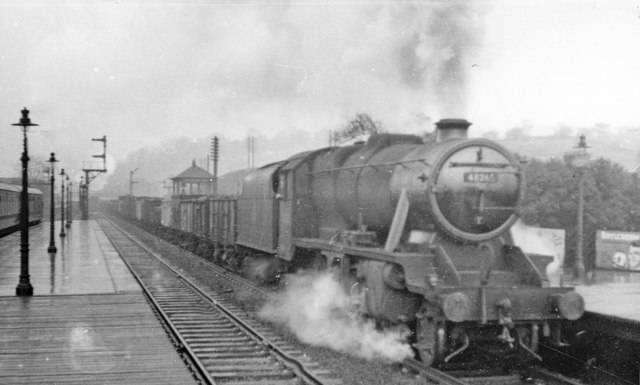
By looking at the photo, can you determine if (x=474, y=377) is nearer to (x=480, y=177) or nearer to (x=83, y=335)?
(x=480, y=177)

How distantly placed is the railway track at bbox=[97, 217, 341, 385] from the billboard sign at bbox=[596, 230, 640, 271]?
8297mm

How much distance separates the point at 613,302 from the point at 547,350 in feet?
4.06

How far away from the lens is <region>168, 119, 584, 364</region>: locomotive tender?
8.09m

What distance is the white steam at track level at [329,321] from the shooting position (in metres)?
8.89

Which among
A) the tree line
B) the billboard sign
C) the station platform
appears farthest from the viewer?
the tree line

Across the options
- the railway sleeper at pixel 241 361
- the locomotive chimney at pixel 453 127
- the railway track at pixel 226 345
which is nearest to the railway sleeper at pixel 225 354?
the railway track at pixel 226 345

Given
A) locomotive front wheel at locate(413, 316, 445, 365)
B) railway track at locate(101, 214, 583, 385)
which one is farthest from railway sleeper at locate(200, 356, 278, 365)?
locomotive front wheel at locate(413, 316, 445, 365)

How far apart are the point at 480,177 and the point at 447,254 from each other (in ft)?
3.62

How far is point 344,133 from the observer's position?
161 ft

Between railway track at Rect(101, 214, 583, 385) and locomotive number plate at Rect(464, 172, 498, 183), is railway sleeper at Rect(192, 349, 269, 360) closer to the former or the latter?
railway track at Rect(101, 214, 583, 385)

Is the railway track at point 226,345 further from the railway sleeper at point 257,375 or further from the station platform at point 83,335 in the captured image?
the station platform at point 83,335

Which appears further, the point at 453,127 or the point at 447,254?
the point at 453,127

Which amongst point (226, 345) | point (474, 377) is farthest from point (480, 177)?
point (226, 345)

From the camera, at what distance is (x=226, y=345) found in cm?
959
